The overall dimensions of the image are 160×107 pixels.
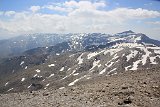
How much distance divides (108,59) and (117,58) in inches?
362

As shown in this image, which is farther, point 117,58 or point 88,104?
point 117,58

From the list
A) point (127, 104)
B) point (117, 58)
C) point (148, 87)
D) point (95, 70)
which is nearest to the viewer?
point (127, 104)

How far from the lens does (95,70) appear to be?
176 meters

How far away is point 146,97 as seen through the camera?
52.3 feet

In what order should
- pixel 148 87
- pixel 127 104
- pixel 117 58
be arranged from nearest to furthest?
pixel 127 104 → pixel 148 87 → pixel 117 58

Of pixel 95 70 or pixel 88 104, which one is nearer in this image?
pixel 88 104

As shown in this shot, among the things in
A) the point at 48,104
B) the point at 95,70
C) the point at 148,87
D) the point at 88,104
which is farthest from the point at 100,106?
the point at 95,70

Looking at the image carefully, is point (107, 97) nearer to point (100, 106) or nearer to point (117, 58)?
point (100, 106)

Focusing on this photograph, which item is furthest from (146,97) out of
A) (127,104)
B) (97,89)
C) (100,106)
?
(97,89)

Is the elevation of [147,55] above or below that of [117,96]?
below

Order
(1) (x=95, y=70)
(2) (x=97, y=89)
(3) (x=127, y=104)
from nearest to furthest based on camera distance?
1. (3) (x=127, y=104)
2. (2) (x=97, y=89)
3. (1) (x=95, y=70)

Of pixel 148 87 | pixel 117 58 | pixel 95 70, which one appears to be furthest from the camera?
pixel 117 58

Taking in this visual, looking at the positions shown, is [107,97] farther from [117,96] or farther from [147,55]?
[147,55]

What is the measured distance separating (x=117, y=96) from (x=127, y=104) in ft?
6.33
